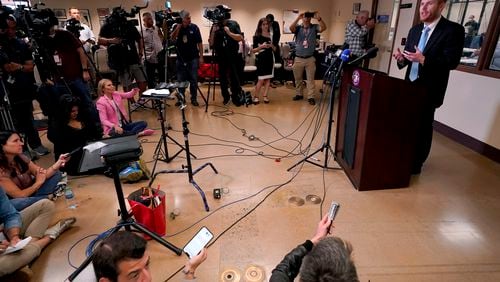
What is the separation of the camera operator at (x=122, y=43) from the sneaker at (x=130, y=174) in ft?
8.12

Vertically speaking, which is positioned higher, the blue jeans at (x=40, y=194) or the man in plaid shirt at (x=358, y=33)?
the man in plaid shirt at (x=358, y=33)

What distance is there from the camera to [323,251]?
90cm

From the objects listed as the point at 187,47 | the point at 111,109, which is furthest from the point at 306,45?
the point at 111,109

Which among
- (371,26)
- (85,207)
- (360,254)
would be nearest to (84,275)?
(85,207)

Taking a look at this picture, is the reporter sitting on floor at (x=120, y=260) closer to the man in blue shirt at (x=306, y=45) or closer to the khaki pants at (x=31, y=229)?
the khaki pants at (x=31, y=229)

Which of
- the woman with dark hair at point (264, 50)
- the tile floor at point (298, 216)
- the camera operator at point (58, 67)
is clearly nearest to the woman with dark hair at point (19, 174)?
the tile floor at point (298, 216)

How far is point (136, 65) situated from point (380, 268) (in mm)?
4508

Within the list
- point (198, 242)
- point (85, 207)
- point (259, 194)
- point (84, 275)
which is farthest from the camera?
point (259, 194)

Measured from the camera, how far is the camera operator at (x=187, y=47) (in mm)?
4570

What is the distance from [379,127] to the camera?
2.29 meters

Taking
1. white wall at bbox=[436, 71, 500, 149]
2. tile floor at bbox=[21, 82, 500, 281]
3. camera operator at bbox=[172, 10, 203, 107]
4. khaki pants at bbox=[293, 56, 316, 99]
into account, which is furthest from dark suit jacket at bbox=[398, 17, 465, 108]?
camera operator at bbox=[172, 10, 203, 107]

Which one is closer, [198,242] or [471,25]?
[198,242]

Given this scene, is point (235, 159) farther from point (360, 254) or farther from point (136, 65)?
point (136, 65)

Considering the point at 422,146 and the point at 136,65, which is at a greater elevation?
the point at 136,65
